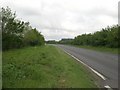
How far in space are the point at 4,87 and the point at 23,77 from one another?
201cm

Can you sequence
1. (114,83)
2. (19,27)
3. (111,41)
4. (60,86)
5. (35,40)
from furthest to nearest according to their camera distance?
(35,40) → (111,41) → (19,27) → (114,83) → (60,86)

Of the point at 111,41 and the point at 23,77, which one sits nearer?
the point at 23,77

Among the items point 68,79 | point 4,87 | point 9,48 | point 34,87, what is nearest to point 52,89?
point 34,87

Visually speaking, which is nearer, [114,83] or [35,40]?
[114,83]

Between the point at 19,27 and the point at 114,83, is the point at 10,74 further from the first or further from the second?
the point at 19,27

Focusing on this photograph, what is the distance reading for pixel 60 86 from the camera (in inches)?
426

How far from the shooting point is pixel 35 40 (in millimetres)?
75125

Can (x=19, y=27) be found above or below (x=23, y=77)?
above

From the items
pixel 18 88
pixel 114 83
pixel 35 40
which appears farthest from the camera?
pixel 35 40

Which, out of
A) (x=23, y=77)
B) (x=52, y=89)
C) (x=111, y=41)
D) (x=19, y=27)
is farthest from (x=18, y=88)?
(x=111, y=41)

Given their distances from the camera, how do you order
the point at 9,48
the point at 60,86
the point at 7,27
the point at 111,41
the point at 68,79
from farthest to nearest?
the point at 111,41, the point at 9,48, the point at 7,27, the point at 68,79, the point at 60,86

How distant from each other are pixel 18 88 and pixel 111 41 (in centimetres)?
4626

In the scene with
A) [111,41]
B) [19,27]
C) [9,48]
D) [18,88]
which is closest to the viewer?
[18,88]

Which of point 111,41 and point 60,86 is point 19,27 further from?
point 60,86
